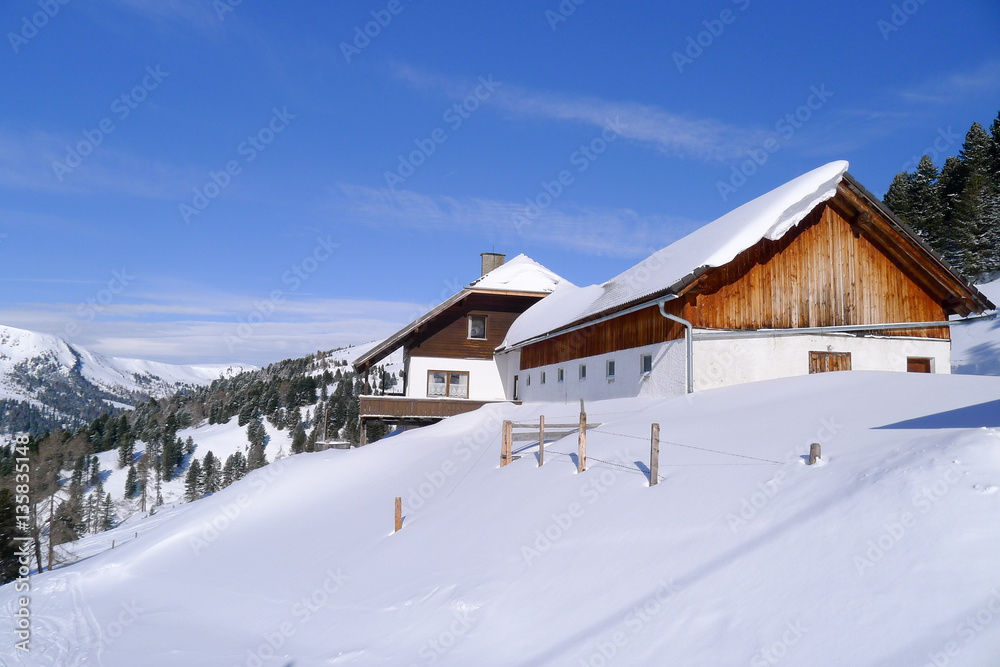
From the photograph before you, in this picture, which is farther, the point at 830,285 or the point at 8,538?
the point at 8,538

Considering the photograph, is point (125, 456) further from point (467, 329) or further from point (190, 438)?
point (467, 329)

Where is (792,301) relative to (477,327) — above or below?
below

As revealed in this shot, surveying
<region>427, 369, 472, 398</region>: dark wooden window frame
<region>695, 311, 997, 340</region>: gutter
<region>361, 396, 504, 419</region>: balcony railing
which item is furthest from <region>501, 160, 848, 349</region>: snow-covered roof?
<region>427, 369, 472, 398</region>: dark wooden window frame

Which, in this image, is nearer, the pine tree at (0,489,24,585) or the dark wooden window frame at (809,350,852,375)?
the dark wooden window frame at (809,350,852,375)

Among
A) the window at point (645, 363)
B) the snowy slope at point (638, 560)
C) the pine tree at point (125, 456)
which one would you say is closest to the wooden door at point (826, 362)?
the snowy slope at point (638, 560)

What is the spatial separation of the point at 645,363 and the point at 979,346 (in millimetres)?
24031

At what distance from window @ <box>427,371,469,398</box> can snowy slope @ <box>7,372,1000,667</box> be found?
14.0 meters

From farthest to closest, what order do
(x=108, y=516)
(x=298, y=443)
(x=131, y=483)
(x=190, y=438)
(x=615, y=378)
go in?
(x=190, y=438)
(x=298, y=443)
(x=131, y=483)
(x=108, y=516)
(x=615, y=378)

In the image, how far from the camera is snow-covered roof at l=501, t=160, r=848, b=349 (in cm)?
1834

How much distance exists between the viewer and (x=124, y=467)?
5002 inches

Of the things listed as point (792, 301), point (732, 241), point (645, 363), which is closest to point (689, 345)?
point (645, 363)

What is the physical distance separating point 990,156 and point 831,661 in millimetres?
54509

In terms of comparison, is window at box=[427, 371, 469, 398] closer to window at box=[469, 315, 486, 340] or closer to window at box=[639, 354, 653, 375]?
window at box=[469, 315, 486, 340]

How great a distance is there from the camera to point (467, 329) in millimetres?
34906
